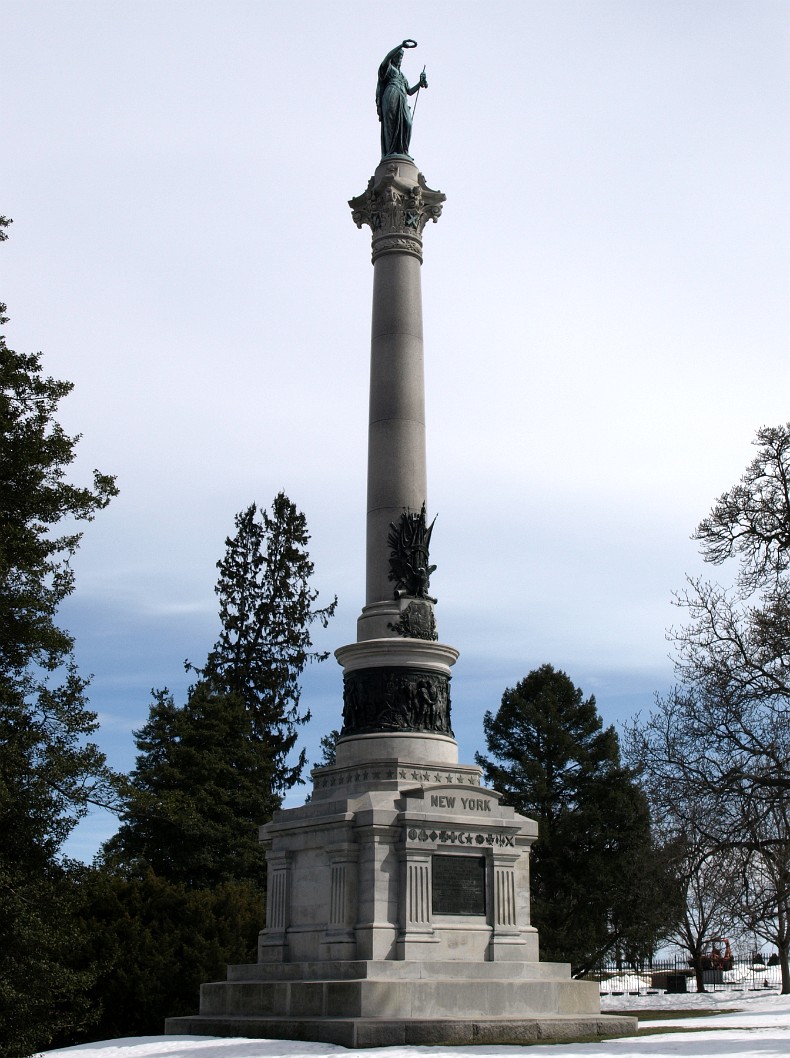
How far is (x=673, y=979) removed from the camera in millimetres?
46781

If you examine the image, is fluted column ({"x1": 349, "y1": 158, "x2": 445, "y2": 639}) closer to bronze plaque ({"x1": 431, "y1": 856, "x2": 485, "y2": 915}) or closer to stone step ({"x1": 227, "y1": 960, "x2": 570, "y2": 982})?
bronze plaque ({"x1": 431, "y1": 856, "x2": 485, "y2": 915})

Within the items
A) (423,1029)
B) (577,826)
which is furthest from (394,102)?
(577,826)

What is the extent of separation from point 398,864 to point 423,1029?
3761mm

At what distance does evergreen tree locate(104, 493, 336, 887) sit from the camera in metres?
40.6

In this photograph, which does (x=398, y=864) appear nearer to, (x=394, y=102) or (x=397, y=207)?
(x=397, y=207)

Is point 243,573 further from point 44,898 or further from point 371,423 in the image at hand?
point 44,898

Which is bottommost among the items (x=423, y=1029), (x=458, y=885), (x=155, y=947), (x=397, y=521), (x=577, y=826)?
(x=423, y=1029)

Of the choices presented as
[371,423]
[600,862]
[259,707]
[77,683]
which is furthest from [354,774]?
[259,707]

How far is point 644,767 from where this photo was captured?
26984 millimetres

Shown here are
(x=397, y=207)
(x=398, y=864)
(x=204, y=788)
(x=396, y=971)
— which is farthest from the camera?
(x=204, y=788)

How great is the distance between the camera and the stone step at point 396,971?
19172 millimetres

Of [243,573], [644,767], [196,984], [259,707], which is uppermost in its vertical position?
[243,573]

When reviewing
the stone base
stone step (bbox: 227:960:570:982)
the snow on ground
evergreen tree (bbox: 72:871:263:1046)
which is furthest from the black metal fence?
the snow on ground

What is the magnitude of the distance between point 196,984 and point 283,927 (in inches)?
239
